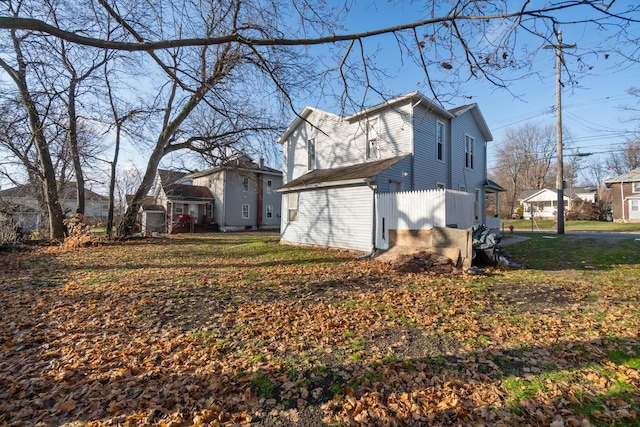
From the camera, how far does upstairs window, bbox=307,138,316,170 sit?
16.4 metres

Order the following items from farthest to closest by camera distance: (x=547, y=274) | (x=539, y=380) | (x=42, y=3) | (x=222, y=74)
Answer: (x=222, y=74), (x=547, y=274), (x=42, y=3), (x=539, y=380)

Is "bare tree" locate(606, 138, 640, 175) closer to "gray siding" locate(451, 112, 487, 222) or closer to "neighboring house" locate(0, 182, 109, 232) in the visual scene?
"gray siding" locate(451, 112, 487, 222)

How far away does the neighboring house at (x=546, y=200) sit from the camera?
40397 mm

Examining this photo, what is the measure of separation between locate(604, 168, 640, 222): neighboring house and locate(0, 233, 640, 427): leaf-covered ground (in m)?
33.6

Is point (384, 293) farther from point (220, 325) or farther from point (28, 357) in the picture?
point (28, 357)

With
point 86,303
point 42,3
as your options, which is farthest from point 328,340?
point 42,3

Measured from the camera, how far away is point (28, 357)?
3.57 metres

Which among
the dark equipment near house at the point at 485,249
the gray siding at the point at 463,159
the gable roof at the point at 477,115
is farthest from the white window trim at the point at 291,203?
the gable roof at the point at 477,115

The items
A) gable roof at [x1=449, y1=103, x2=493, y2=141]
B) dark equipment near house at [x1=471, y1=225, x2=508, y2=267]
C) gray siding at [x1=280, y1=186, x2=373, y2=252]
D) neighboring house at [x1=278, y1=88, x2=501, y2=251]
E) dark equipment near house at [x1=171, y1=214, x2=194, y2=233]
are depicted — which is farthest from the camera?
dark equipment near house at [x1=171, y1=214, x2=194, y2=233]

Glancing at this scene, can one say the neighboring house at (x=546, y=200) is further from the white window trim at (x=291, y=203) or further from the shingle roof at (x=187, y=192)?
the shingle roof at (x=187, y=192)

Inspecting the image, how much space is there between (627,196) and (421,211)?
35.1 metres

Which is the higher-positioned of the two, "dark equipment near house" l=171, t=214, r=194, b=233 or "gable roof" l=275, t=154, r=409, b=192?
"gable roof" l=275, t=154, r=409, b=192

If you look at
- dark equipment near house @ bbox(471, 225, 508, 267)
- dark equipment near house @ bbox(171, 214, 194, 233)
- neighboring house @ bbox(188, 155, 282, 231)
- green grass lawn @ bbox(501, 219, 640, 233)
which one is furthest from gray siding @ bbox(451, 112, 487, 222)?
dark equipment near house @ bbox(171, 214, 194, 233)

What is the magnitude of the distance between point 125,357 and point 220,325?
1.27 m
